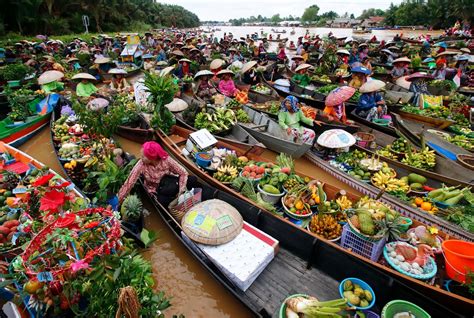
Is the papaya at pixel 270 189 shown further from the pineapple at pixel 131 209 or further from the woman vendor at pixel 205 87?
the woman vendor at pixel 205 87

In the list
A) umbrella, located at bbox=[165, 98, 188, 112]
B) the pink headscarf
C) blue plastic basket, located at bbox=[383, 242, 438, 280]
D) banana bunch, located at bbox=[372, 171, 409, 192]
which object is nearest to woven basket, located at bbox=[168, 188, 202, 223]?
the pink headscarf

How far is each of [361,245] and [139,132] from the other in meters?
6.19

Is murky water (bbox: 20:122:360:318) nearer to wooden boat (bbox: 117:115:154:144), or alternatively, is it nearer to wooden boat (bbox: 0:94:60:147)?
wooden boat (bbox: 117:115:154:144)

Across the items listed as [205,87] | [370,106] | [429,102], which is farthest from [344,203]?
[205,87]

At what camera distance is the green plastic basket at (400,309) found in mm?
2586

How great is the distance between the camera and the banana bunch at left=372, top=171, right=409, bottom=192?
4.61 metres

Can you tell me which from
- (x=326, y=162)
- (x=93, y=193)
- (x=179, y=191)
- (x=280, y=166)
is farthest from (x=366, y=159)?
(x=93, y=193)

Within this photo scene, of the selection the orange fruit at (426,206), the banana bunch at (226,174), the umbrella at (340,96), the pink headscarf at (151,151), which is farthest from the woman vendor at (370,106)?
the pink headscarf at (151,151)

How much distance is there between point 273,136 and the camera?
6.56 meters

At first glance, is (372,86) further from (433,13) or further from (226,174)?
(433,13)

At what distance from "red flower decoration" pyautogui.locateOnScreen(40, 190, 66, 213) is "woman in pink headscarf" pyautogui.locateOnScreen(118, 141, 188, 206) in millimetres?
1451

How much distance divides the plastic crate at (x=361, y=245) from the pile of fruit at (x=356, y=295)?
59 centimetres

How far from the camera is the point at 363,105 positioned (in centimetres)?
742

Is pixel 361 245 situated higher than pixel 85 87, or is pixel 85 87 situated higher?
pixel 85 87
